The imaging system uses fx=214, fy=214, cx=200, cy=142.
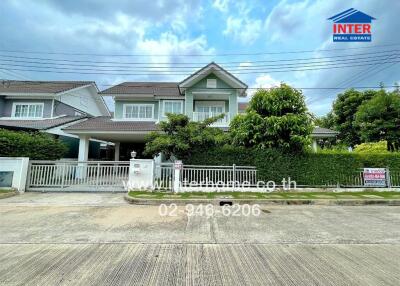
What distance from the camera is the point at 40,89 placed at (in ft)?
55.9

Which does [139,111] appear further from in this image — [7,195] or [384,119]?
[384,119]

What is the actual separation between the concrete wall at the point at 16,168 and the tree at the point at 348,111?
2916cm

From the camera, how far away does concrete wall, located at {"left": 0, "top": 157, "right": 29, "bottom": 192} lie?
918 centimetres

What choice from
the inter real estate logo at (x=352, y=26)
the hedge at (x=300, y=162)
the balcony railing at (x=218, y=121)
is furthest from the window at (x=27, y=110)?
the inter real estate logo at (x=352, y=26)

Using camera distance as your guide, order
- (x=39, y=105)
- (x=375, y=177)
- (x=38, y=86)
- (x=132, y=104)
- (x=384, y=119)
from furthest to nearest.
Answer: (x=38, y=86), (x=39, y=105), (x=132, y=104), (x=384, y=119), (x=375, y=177)

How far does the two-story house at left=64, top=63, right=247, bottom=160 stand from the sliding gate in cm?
443

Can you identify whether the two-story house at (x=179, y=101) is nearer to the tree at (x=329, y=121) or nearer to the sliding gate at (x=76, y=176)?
the sliding gate at (x=76, y=176)

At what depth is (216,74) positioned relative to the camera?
15609 millimetres

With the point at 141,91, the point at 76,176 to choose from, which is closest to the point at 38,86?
the point at 141,91

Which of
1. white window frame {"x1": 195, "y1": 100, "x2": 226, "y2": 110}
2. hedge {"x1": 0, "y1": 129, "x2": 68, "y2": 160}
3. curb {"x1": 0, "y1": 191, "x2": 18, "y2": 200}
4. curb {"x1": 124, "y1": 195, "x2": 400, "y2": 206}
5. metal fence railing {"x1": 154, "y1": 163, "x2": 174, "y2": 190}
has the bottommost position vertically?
curb {"x1": 124, "y1": 195, "x2": 400, "y2": 206}

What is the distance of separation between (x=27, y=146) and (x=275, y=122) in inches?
465

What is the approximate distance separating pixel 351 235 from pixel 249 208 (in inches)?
125

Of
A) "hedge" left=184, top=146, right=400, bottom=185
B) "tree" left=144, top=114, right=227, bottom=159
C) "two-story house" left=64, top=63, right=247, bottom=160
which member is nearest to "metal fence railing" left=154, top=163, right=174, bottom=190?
"tree" left=144, top=114, right=227, bottom=159

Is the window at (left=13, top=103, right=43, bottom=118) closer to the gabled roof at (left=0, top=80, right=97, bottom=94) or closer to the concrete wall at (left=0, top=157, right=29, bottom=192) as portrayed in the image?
the gabled roof at (left=0, top=80, right=97, bottom=94)
